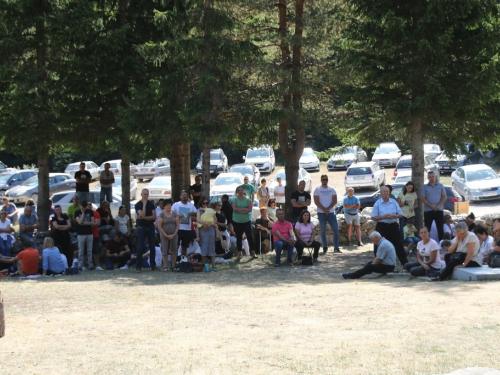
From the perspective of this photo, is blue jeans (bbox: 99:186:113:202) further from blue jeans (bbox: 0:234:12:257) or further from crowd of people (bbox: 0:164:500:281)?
blue jeans (bbox: 0:234:12:257)

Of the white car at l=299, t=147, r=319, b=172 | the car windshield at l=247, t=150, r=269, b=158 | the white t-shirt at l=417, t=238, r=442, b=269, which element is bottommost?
the white t-shirt at l=417, t=238, r=442, b=269

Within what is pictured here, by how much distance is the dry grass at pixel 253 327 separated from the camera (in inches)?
312

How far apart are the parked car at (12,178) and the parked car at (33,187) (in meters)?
2.60

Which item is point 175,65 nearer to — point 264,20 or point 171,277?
point 264,20

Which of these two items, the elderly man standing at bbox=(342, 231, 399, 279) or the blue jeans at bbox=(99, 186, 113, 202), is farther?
the blue jeans at bbox=(99, 186, 113, 202)

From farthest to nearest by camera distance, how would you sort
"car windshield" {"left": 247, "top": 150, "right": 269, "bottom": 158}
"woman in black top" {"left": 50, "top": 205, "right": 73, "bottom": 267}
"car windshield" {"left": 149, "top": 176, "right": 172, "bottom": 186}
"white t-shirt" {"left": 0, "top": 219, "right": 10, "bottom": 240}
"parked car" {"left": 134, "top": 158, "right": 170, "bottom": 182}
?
"parked car" {"left": 134, "top": 158, "right": 170, "bottom": 182}, "car windshield" {"left": 247, "top": 150, "right": 269, "bottom": 158}, "car windshield" {"left": 149, "top": 176, "right": 172, "bottom": 186}, "woman in black top" {"left": 50, "top": 205, "right": 73, "bottom": 267}, "white t-shirt" {"left": 0, "top": 219, "right": 10, "bottom": 240}

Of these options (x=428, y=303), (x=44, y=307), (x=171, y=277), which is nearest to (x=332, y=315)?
(x=428, y=303)

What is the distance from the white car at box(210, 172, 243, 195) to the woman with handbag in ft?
65.5

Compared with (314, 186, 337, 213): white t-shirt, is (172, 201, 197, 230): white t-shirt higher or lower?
lower

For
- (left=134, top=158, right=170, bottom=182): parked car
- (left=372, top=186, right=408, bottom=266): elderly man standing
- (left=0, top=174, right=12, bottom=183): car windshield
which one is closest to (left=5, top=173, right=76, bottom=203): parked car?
(left=0, top=174, right=12, bottom=183): car windshield

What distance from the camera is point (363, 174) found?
3684cm

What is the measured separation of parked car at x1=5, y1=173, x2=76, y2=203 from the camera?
36.4 meters

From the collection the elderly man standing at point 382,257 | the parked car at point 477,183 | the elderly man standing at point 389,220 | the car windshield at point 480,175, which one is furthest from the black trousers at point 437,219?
the car windshield at point 480,175

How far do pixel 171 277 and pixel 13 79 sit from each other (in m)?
7.88
